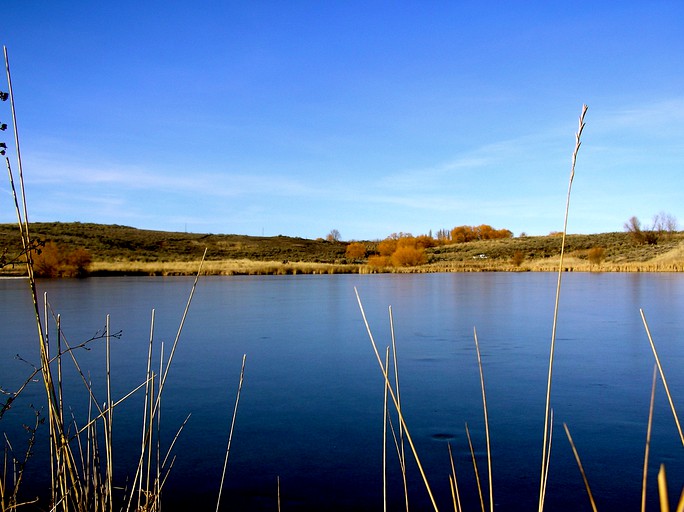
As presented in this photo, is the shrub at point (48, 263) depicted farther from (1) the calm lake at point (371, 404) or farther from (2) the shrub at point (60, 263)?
(1) the calm lake at point (371, 404)

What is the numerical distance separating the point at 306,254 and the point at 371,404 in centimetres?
3991

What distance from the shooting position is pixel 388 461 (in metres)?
2.60

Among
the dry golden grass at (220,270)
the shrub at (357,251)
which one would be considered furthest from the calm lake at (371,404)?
the shrub at (357,251)

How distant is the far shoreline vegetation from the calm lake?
13.1 m

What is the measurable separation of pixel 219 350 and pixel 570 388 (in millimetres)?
2908

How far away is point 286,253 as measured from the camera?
4291 centimetres

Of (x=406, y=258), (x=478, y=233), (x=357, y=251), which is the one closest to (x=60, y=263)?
(x=406, y=258)

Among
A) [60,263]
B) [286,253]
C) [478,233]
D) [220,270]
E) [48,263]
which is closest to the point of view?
[48,263]

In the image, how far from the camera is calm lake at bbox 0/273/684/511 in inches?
91.3

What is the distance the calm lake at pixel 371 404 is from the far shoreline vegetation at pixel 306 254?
A: 13.1m

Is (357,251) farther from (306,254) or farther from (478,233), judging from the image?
(478,233)

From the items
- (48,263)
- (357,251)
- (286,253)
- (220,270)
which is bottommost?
(220,270)

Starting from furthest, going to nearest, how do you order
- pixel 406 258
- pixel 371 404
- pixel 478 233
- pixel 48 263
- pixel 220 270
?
pixel 478 233 → pixel 406 258 → pixel 220 270 → pixel 48 263 → pixel 371 404

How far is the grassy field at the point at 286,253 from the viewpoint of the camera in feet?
78.0
